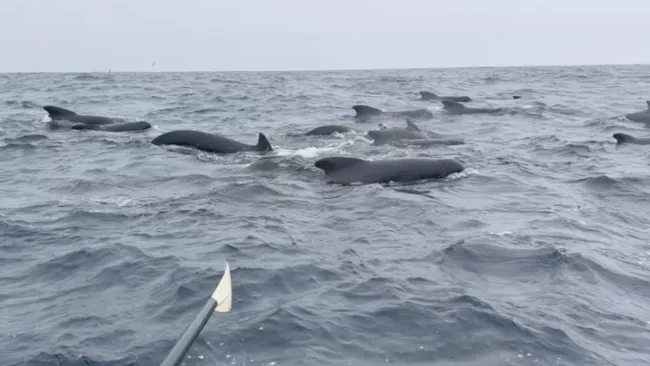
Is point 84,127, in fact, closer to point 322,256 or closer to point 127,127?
point 127,127

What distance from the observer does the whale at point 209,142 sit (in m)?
18.1

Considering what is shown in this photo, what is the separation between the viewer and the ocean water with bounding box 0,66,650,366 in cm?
711

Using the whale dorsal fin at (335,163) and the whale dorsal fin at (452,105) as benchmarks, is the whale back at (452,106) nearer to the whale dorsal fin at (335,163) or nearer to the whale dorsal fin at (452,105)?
the whale dorsal fin at (452,105)

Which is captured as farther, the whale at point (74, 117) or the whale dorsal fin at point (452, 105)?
the whale dorsal fin at point (452, 105)

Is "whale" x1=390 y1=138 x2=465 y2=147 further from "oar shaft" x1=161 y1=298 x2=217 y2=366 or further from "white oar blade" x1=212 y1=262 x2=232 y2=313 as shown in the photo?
"oar shaft" x1=161 y1=298 x2=217 y2=366

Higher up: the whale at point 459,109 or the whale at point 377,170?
the whale at point 377,170

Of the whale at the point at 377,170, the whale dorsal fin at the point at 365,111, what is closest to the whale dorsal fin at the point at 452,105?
the whale dorsal fin at the point at 365,111

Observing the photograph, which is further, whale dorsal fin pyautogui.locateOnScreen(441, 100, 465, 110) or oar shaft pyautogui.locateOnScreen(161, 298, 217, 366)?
whale dorsal fin pyautogui.locateOnScreen(441, 100, 465, 110)

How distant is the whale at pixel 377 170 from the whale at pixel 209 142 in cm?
373

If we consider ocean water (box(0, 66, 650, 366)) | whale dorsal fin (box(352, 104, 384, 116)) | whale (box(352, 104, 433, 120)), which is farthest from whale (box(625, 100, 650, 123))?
whale dorsal fin (box(352, 104, 384, 116))

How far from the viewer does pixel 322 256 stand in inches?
385

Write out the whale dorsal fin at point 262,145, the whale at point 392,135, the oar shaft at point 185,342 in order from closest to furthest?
the oar shaft at point 185,342 → the whale dorsal fin at point 262,145 → the whale at point 392,135

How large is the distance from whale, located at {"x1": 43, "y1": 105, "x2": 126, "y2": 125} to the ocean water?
3.88 meters

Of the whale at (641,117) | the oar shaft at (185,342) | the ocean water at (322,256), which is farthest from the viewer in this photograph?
the whale at (641,117)
